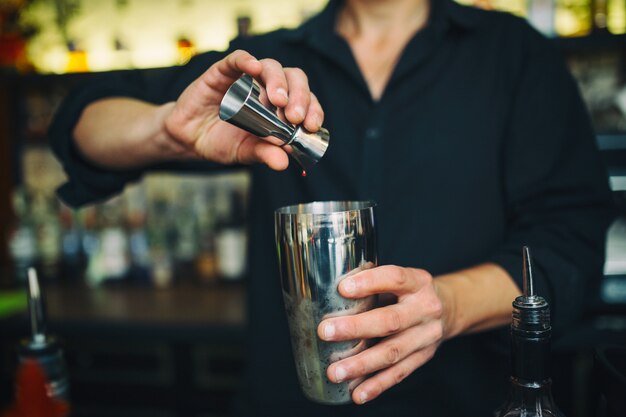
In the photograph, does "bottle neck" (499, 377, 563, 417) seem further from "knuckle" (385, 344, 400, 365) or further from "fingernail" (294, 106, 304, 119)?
"fingernail" (294, 106, 304, 119)

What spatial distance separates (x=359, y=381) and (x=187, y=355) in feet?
5.15

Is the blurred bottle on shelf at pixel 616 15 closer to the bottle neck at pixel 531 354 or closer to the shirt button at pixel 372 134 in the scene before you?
the shirt button at pixel 372 134

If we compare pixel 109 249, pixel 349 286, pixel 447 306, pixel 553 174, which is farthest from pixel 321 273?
pixel 109 249

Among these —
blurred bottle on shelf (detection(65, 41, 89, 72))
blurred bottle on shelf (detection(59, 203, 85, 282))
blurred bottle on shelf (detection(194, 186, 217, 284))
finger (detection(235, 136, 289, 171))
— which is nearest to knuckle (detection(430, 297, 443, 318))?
finger (detection(235, 136, 289, 171))

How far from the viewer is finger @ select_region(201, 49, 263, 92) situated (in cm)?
71

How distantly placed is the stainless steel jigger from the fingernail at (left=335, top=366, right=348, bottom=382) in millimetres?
247

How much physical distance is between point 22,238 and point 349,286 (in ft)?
8.21

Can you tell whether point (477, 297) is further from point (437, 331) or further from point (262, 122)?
point (262, 122)

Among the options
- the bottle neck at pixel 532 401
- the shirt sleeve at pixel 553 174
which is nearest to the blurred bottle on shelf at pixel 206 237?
the shirt sleeve at pixel 553 174

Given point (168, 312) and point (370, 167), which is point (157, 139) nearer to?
point (370, 167)

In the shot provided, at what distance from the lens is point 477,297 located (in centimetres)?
89

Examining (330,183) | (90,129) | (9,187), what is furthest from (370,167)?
(9,187)

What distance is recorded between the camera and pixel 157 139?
98 centimetres

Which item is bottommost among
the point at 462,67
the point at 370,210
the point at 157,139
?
the point at 370,210
